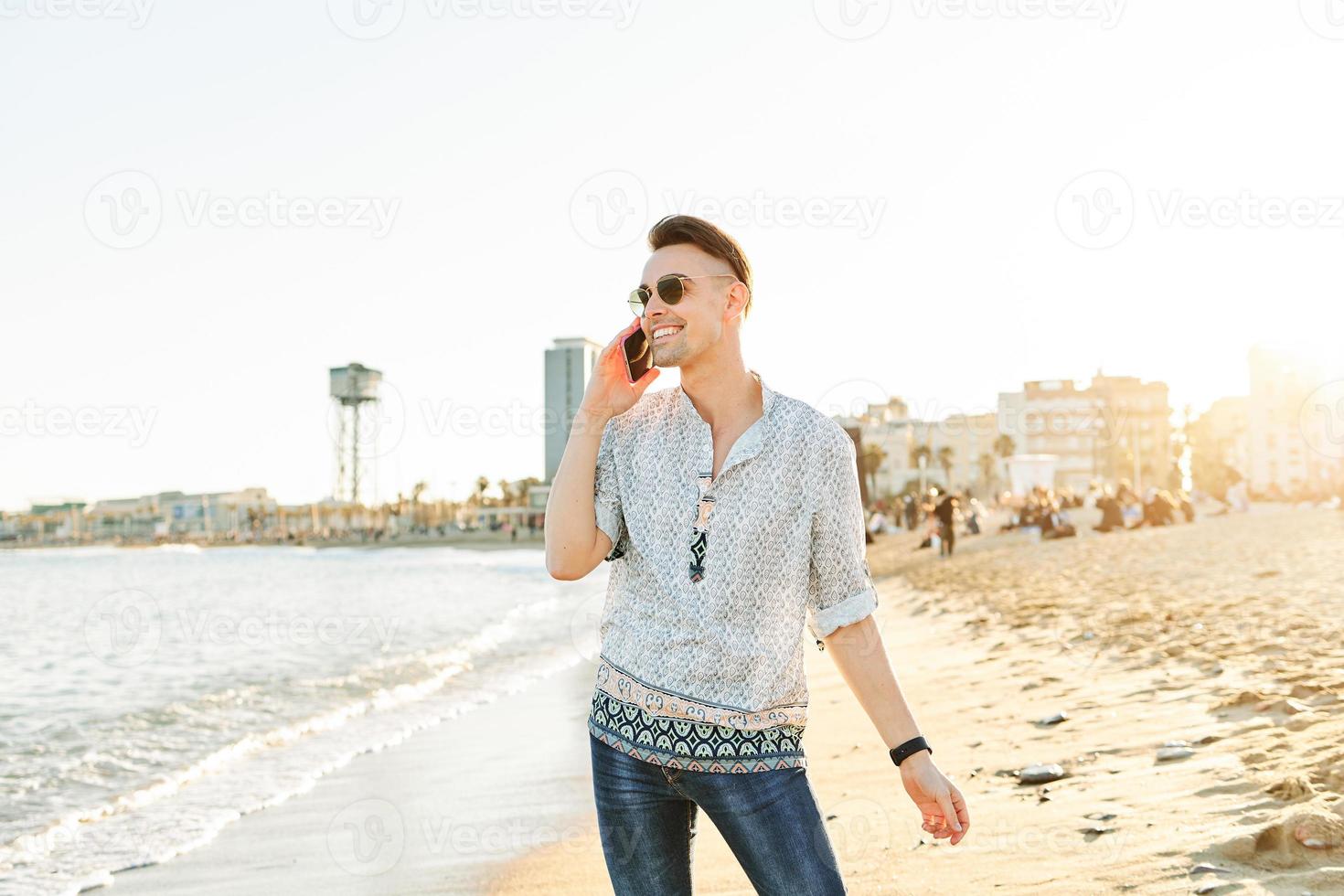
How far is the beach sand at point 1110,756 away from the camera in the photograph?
11.6 ft

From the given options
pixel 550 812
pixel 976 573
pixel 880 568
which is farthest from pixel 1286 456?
pixel 550 812

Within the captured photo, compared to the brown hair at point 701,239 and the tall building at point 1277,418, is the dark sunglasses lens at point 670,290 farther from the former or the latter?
the tall building at point 1277,418

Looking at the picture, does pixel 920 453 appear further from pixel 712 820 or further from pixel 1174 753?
pixel 712 820

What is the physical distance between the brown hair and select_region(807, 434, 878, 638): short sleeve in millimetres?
420

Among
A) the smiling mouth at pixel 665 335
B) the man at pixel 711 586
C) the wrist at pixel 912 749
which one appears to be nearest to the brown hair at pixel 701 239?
the man at pixel 711 586

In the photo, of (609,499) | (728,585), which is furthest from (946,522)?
(728,585)

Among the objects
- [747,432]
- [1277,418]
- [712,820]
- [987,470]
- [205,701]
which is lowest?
[205,701]

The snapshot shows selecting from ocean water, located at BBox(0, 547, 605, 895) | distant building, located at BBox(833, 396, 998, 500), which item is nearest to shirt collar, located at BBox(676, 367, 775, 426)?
ocean water, located at BBox(0, 547, 605, 895)

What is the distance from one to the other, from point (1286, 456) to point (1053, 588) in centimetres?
10184

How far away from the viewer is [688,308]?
212 cm

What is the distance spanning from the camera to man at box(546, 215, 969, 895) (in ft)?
6.47

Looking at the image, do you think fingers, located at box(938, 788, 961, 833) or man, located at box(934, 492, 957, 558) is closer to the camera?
fingers, located at box(938, 788, 961, 833)

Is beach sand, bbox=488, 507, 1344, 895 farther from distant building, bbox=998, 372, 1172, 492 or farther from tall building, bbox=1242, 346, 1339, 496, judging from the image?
distant building, bbox=998, 372, 1172, 492

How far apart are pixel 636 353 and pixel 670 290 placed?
18cm
